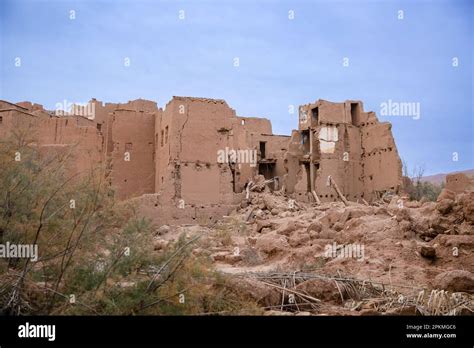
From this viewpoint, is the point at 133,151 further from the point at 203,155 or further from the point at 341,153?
the point at 341,153

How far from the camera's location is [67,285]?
705cm

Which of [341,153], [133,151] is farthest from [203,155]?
[341,153]

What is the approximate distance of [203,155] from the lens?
21453 millimetres

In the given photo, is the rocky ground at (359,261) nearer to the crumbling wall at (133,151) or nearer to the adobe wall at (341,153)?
the crumbling wall at (133,151)

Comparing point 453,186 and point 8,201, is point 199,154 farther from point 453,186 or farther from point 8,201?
point 8,201

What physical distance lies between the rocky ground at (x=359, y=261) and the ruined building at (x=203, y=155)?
11.3 feet

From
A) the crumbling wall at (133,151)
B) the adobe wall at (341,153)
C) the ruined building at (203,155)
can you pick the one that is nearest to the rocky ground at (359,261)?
the ruined building at (203,155)

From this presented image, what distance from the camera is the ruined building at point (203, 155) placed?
20.8 metres

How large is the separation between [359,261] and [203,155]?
1075cm

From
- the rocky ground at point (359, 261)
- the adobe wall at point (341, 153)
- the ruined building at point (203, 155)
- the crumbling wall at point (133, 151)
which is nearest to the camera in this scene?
the rocky ground at point (359, 261)

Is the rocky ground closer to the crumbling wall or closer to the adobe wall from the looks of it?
the crumbling wall

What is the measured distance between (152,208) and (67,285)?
13.1m

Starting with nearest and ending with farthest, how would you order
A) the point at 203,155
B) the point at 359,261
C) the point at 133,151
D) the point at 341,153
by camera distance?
the point at 359,261
the point at 203,155
the point at 133,151
the point at 341,153
